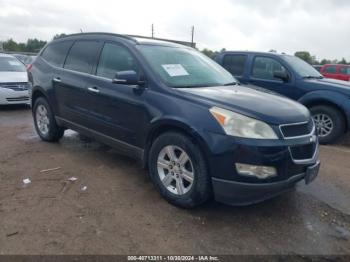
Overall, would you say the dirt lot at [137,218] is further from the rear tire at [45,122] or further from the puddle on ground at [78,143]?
the rear tire at [45,122]

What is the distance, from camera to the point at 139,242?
296 centimetres

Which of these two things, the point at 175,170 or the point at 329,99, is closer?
the point at 175,170

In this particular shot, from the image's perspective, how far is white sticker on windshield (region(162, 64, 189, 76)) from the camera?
3.93 metres

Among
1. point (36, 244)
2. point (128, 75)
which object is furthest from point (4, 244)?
point (128, 75)

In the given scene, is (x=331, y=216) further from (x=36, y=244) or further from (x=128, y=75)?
(x=36, y=244)

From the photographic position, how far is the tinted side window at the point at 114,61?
13.6 ft

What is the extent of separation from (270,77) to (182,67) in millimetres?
3678

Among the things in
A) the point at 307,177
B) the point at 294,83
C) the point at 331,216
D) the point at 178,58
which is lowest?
the point at 331,216

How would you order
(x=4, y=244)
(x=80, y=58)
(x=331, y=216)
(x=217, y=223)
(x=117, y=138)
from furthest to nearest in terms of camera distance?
(x=80, y=58) < (x=117, y=138) < (x=331, y=216) < (x=217, y=223) < (x=4, y=244)

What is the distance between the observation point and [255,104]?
3.38m

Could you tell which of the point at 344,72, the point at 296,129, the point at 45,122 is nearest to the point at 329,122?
the point at 296,129

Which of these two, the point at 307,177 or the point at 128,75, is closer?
the point at 307,177

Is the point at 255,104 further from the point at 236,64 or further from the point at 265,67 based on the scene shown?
the point at 236,64

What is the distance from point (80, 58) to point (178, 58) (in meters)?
1.56
